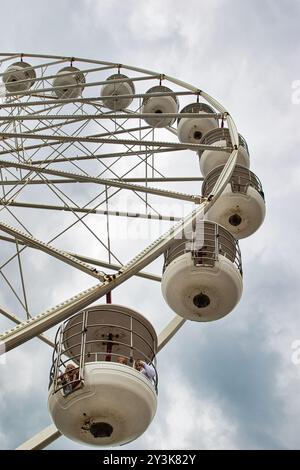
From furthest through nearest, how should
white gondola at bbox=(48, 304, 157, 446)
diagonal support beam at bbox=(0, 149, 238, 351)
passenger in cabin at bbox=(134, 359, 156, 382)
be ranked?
passenger in cabin at bbox=(134, 359, 156, 382) → white gondola at bbox=(48, 304, 157, 446) → diagonal support beam at bbox=(0, 149, 238, 351)

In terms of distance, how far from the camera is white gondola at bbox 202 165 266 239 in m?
14.1

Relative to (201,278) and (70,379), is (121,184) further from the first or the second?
(70,379)

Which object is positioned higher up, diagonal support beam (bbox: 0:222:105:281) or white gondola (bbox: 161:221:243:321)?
white gondola (bbox: 161:221:243:321)

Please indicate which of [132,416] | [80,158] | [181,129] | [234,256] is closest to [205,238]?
[234,256]

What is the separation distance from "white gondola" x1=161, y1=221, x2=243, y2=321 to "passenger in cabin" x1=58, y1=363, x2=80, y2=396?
10.5 ft

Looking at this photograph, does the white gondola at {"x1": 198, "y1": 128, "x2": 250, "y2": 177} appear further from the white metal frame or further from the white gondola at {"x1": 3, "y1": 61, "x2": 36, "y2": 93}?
the white gondola at {"x1": 3, "y1": 61, "x2": 36, "y2": 93}

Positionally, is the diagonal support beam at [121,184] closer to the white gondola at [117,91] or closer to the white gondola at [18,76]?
the white gondola at [117,91]

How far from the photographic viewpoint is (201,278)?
1109cm

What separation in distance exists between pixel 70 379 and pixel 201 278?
3.49 metres

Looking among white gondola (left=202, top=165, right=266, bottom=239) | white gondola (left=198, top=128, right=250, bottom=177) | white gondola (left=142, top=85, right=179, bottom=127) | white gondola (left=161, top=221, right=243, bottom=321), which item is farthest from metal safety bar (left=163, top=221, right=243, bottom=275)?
white gondola (left=142, top=85, right=179, bottom=127)

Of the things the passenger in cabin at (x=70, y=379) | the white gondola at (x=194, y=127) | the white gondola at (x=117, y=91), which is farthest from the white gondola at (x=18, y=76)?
the passenger in cabin at (x=70, y=379)

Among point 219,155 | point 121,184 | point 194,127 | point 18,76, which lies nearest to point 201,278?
point 121,184

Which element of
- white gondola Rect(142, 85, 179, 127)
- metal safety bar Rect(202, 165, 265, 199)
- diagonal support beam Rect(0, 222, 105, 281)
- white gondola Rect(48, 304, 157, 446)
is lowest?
white gondola Rect(48, 304, 157, 446)
